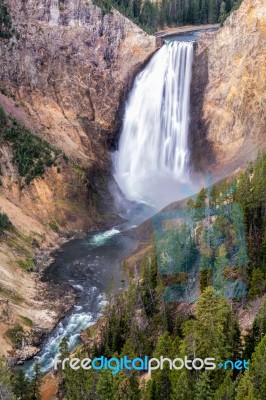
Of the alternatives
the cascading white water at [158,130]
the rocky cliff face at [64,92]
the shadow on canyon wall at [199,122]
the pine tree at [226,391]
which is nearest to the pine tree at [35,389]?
the pine tree at [226,391]

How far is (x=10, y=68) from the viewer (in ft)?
252

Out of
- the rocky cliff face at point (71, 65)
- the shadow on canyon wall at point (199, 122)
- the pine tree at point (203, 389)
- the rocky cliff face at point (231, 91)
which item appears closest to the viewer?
the pine tree at point (203, 389)

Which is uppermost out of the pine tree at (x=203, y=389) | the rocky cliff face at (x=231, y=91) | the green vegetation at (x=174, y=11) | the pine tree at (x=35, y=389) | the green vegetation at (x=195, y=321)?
the green vegetation at (x=174, y=11)

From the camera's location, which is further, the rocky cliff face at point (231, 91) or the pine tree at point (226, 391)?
the rocky cliff face at point (231, 91)

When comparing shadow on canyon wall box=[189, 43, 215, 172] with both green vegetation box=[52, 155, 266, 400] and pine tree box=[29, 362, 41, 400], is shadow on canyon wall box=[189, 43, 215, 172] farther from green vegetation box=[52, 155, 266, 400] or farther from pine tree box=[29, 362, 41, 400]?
pine tree box=[29, 362, 41, 400]

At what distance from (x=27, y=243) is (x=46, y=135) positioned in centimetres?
2052

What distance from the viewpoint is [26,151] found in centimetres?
6862

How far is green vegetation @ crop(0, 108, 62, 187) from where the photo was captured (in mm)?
68000

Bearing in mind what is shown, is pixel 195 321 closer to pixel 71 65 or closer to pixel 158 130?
pixel 158 130

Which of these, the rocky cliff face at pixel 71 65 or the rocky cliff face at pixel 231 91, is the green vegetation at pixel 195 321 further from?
the rocky cliff face at pixel 71 65

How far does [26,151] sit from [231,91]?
2907 cm

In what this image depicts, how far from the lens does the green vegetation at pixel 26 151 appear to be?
68.0m

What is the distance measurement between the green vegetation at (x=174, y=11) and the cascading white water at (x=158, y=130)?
3516 cm

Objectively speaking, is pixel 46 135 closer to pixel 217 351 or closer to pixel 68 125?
pixel 68 125
